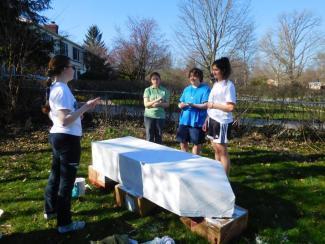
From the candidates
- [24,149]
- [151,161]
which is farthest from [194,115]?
[24,149]

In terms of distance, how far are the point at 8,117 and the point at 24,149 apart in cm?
285

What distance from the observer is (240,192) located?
4.90 meters

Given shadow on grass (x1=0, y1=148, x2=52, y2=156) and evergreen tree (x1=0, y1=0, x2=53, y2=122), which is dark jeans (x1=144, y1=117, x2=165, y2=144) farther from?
evergreen tree (x1=0, y1=0, x2=53, y2=122)

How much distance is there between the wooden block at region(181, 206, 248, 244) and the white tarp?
82mm

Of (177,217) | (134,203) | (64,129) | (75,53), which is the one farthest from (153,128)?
(75,53)

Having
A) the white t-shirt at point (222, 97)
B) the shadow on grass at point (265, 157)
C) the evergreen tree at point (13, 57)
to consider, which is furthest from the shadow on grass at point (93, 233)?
the evergreen tree at point (13, 57)

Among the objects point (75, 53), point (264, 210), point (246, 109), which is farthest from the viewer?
point (75, 53)

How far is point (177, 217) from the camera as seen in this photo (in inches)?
157

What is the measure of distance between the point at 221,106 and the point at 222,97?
134mm

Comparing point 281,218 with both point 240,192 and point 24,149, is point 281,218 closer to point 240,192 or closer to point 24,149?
point 240,192

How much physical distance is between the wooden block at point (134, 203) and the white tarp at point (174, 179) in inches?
2.9

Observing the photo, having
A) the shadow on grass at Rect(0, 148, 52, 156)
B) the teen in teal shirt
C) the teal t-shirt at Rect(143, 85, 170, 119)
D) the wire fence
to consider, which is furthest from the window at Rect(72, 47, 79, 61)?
the teen in teal shirt

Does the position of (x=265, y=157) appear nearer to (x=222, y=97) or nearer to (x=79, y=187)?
(x=222, y=97)

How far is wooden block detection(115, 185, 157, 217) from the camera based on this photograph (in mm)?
4027
